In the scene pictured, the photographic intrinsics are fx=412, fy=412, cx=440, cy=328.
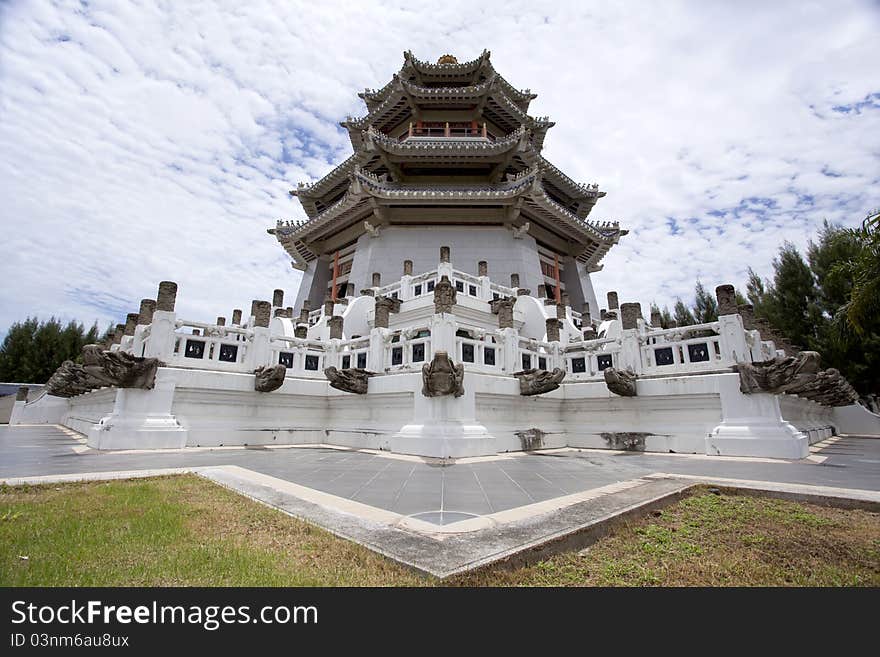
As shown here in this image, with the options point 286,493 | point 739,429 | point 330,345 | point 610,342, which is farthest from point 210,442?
point 739,429

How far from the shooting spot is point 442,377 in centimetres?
988

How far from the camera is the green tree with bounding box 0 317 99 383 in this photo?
116ft

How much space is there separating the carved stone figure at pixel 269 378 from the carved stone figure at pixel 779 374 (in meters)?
12.2

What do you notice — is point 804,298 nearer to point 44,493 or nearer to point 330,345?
point 330,345

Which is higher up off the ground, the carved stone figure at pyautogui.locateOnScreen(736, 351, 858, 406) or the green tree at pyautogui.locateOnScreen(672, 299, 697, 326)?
the green tree at pyautogui.locateOnScreen(672, 299, 697, 326)

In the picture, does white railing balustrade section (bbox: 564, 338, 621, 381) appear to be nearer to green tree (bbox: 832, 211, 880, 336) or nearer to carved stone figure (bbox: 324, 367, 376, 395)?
green tree (bbox: 832, 211, 880, 336)

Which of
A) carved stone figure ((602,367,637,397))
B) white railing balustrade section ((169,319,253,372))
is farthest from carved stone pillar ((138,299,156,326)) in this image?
carved stone figure ((602,367,637,397))

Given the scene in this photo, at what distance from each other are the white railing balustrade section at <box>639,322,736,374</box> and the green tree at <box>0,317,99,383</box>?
44.5 meters

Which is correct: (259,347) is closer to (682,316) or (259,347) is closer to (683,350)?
(683,350)

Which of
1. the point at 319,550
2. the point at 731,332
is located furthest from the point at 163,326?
the point at 731,332

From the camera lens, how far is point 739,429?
1006 centimetres
